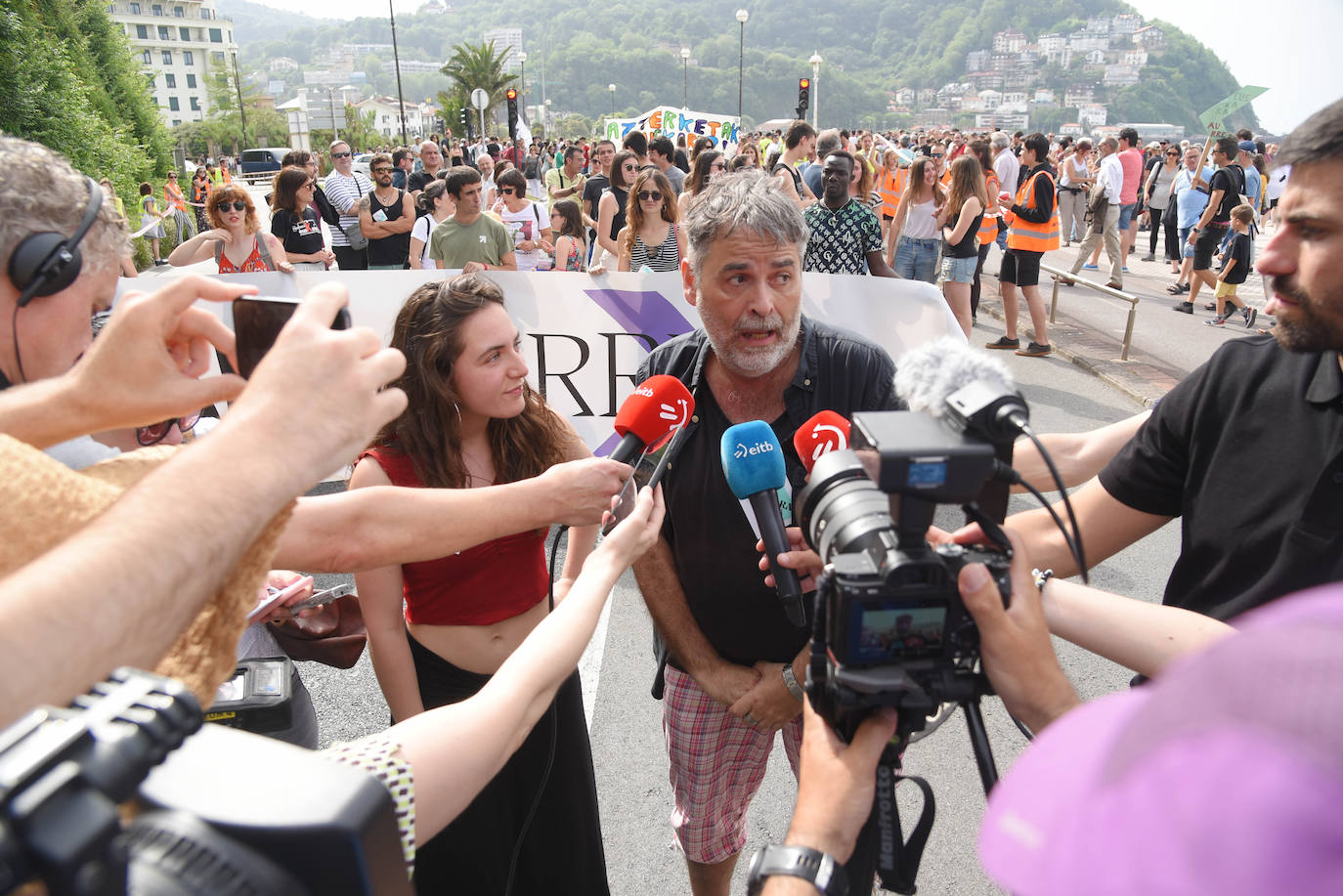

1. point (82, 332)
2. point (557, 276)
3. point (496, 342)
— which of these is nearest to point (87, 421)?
point (82, 332)

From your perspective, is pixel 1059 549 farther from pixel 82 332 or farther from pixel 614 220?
pixel 614 220

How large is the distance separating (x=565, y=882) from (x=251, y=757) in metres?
1.76

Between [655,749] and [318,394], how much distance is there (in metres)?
2.85

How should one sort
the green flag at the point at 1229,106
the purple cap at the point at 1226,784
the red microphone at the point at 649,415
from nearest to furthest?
the purple cap at the point at 1226,784 → the red microphone at the point at 649,415 → the green flag at the point at 1229,106

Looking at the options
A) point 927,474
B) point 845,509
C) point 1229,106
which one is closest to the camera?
point 927,474

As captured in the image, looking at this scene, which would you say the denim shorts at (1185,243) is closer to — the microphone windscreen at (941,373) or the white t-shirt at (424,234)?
the white t-shirt at (424,234)

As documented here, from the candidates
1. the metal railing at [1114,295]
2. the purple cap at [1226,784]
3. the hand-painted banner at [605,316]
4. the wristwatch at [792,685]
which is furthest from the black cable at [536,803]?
the metal railing at [1114,295]

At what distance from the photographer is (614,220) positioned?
834 cm

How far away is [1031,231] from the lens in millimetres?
8711

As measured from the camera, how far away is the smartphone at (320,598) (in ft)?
7.70

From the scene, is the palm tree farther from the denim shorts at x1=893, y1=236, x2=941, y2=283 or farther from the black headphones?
the black headphones

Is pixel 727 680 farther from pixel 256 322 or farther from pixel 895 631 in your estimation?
pixel 256 322

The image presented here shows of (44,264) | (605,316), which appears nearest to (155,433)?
(44,264)

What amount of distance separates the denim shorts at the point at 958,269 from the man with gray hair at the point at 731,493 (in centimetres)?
668
